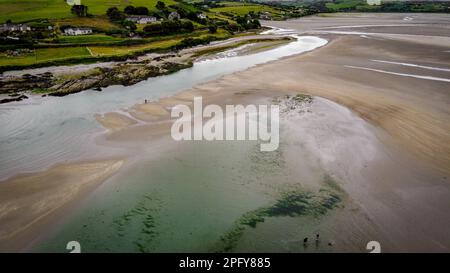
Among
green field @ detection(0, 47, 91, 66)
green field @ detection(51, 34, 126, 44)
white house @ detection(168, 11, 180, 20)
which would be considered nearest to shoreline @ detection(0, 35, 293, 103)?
green field @ detection(0, 47, 91, 66)

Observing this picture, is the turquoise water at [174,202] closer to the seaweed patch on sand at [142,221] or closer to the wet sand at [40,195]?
the seaweed patch on sand at [142,221]

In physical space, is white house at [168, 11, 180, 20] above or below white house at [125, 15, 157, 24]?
above

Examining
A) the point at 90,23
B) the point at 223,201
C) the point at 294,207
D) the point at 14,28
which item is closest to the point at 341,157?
the point at 294,207

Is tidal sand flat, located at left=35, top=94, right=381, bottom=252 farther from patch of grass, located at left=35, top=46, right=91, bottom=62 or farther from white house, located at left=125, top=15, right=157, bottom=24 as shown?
white house, located at left=125, top=15, right=157, bottom=24

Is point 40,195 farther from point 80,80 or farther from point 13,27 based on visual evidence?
point 13,27

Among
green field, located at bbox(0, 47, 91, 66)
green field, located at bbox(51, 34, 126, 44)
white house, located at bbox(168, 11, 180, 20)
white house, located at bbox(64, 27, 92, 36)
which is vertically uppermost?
white house, located at bbox(168, 11, 180, 20)

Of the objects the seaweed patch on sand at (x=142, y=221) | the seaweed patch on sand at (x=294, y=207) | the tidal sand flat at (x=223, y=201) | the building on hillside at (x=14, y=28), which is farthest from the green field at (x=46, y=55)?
the seaweed patch on sand at (x=294, y=207)
